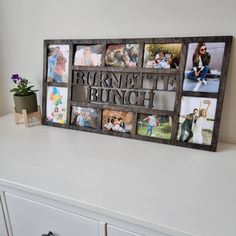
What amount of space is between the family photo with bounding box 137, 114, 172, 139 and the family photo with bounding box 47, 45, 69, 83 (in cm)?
49

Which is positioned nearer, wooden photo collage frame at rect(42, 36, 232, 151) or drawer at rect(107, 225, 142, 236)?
drawer at rect(107, 225, 142, 236)

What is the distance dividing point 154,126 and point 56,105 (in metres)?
0.58

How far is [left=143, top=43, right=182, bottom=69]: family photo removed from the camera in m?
0.95

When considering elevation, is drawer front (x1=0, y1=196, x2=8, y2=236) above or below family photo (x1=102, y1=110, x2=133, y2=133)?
below

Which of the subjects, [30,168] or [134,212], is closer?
[134,212]

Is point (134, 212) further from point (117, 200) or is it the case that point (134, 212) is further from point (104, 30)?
point (104, 30)

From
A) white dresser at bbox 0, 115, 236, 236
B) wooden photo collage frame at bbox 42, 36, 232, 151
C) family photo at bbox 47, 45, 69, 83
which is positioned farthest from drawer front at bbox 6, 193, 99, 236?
family photo at bbox 47, 45, 69, 83

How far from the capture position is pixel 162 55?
0.97m

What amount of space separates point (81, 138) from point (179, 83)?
545 mm

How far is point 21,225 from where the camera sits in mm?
792

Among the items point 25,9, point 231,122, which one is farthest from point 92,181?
point 25,9

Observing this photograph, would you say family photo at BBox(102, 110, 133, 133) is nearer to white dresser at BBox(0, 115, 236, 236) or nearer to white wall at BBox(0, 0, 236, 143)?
white dresser at BBox(0, 115, 236, 236)

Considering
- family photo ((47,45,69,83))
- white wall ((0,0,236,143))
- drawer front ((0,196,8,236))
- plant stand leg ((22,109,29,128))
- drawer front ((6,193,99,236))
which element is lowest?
drawer front ((0,196,8,236))

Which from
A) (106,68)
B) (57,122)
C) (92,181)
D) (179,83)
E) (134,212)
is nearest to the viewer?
(134,212)
